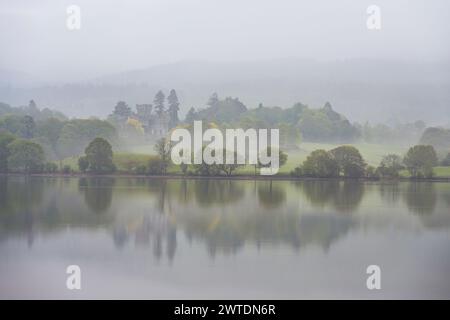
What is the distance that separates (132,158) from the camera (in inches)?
1038

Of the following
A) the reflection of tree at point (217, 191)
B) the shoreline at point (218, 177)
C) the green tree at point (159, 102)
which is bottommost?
the reflection of tree at point (217, 191)

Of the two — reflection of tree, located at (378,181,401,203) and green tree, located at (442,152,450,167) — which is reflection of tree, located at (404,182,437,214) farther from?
green tree, located at (442,152,450,167)

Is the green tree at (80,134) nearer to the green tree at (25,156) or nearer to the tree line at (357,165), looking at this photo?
the green tree at (25,156)

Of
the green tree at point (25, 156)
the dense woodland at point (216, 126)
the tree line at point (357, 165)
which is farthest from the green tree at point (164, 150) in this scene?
the tree line at point (357, 165)

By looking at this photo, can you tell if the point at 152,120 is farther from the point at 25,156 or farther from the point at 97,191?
the point at 97,191

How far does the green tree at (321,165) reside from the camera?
A: 24.9 meters

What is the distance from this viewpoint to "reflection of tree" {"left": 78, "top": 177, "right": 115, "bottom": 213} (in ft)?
54.7

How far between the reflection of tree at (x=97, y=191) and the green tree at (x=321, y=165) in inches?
291

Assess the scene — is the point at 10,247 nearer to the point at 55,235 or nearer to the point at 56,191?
the point at 55,235

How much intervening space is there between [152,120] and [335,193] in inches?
538

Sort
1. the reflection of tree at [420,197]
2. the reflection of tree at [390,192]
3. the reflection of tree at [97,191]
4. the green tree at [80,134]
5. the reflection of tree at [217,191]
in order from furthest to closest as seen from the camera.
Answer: the green tree at [80,134]
the reflection of tree at [390,192]
the reflection of tree at [217,191]
the reflection of tree at [420,197]
the reflection of tree at [97,191]

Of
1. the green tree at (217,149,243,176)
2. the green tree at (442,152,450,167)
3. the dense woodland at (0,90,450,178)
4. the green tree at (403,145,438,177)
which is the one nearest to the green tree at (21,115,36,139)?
the dense woodland at (0,90,450,178)

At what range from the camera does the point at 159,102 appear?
32.6 metres

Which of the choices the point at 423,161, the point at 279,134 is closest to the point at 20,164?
the point at 279,134
